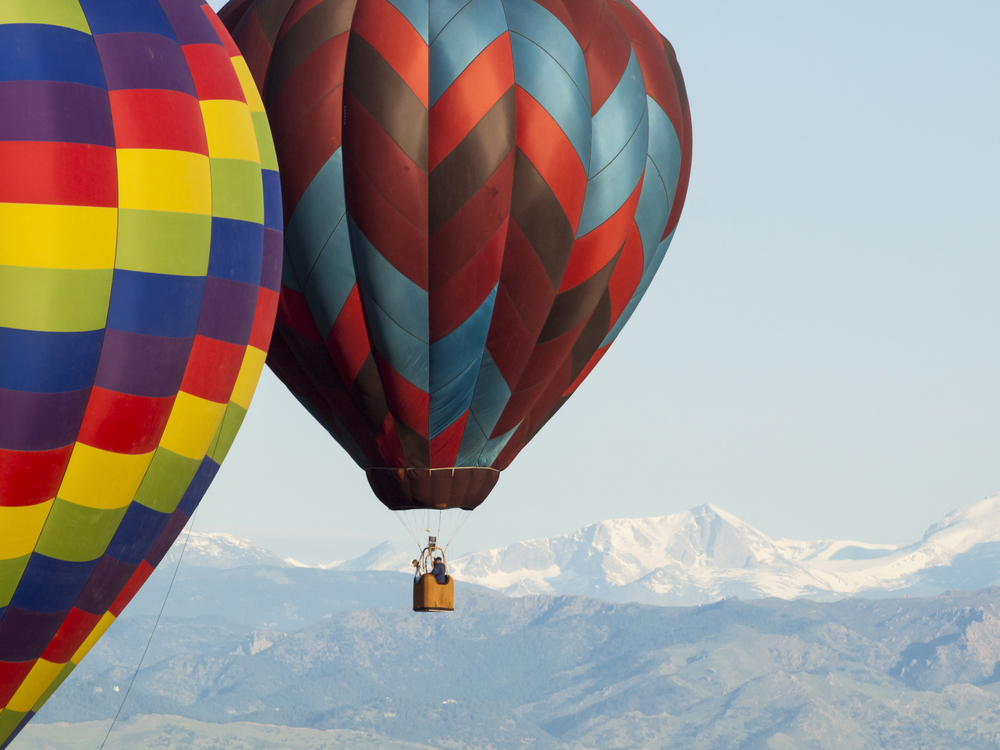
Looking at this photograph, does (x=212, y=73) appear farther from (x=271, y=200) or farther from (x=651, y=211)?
(x=651, y=211)

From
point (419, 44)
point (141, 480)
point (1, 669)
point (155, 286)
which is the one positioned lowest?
point (1, 669)

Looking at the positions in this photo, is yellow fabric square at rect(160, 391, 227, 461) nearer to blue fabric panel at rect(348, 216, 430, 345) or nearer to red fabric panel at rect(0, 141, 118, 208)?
red fabric panel at rect(0, 141, 118, 208)

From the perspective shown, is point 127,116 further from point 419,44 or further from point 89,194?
point 419,44

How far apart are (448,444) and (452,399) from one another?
3.26ft

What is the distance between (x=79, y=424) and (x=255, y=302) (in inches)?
118

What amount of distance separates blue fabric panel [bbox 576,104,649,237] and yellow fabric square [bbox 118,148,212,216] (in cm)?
791

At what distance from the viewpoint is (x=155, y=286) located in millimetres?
16359

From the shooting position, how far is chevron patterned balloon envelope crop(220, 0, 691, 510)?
2222cm

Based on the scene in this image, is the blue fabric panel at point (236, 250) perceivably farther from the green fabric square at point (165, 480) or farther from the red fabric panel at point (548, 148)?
the red fabric panel at point (548, 148)

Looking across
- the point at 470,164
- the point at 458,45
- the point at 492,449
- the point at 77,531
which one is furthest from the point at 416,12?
the point at 77,531

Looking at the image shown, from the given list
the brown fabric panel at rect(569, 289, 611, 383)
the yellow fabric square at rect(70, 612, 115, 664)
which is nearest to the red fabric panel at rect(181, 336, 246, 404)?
the yellow fabric square at rect(70, 612, 115, 664)

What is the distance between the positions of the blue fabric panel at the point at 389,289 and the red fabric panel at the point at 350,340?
37 cm

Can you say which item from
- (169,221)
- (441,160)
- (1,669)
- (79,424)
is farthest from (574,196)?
(1,669)

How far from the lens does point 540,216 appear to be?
74.9 ft
